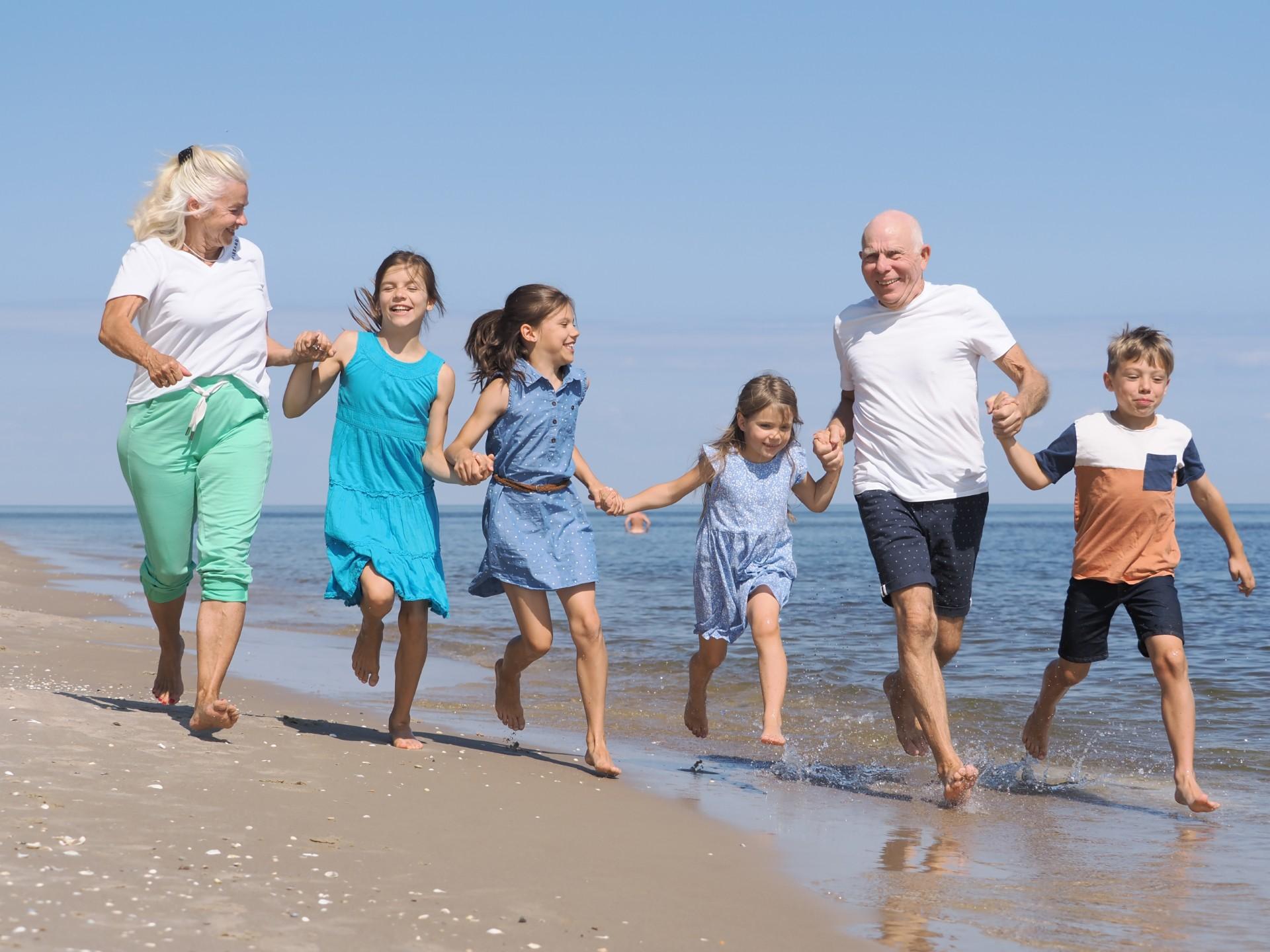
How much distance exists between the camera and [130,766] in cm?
419

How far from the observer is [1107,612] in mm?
5621

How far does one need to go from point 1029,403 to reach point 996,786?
176 cm

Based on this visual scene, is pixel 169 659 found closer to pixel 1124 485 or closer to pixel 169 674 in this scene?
pixel 169 674

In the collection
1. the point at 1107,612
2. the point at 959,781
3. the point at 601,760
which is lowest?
the point at 601,760

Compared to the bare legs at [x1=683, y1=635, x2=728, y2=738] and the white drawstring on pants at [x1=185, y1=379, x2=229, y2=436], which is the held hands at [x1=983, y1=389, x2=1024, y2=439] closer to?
the bare legs at [x1=683, y1=635, x2=728, y2=738]

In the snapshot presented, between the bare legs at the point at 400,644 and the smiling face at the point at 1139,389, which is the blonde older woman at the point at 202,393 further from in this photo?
the smiling face at the point at 1139,389

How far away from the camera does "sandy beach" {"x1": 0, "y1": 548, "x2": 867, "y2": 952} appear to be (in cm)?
301

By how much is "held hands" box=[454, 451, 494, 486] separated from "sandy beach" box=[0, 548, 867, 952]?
1.09 m

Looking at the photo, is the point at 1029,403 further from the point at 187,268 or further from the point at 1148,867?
the point at 187,268

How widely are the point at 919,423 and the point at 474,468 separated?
1784 millimetres

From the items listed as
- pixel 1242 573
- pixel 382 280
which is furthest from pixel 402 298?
pixel 1242 573

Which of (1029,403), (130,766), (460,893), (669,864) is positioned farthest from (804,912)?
(1029,403)

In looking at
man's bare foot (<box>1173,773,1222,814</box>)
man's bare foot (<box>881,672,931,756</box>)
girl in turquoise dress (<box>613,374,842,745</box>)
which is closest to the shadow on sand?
girl in turquoise dress (<box>613,374,842,745</box>)

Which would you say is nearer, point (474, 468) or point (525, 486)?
point (474, 468)
